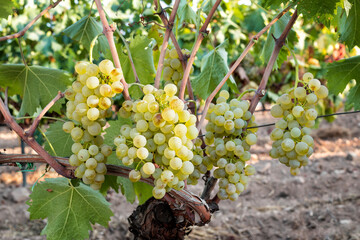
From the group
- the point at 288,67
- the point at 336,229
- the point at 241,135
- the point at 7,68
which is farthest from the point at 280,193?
the point at 7,68

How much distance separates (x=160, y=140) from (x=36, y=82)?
0.50 metres

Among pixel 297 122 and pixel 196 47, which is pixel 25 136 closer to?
pixel 196 47

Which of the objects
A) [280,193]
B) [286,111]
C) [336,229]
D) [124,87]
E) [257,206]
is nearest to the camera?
[124,87]

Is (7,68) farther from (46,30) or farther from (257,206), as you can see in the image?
(46,30)

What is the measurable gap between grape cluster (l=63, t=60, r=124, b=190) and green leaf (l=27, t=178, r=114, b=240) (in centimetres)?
16

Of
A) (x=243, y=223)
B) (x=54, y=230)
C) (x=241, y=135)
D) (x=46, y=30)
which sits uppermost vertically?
(x=46, y=30)

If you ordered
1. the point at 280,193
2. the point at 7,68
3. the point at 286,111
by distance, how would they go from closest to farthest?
1. the point at 286,111
2. the point at 7,68
3. the point at 280,193

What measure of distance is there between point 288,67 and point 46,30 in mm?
2301

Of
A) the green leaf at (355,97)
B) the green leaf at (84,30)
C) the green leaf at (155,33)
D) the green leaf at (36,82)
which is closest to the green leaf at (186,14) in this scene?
the green leaf at (155,33)

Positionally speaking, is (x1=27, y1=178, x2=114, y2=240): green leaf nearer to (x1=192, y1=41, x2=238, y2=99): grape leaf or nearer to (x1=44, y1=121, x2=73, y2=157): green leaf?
(x1=44, y1=121, x2=73, y2=157): green leaf

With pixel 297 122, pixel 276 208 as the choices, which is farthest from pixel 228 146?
pixel 276 208

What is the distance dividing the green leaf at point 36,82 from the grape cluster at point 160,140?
0.36 metres

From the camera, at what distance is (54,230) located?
93 centimetres

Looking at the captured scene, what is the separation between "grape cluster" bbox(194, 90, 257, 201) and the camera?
0.89m
